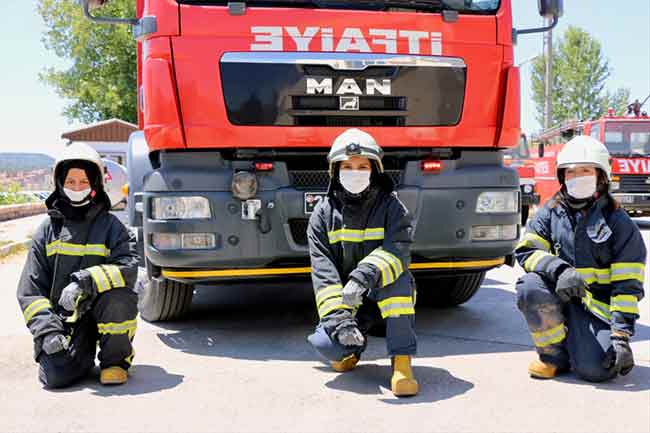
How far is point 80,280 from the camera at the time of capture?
3.67 meters

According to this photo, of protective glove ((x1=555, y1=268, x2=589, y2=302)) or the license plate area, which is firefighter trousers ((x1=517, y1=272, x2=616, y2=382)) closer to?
protective glove ((x1=555, y1=268, x2=589, y2=302))

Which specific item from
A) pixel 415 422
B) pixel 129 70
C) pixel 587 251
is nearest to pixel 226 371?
pixel 415 422

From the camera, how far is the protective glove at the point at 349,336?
358 cm

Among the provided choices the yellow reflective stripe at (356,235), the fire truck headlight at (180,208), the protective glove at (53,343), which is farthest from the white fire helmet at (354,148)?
the protective glove at (53,343)

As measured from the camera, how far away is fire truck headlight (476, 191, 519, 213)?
15.6ft

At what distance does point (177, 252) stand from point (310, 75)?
136 centimetres

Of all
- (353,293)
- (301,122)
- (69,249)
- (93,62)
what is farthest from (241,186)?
(93,62)

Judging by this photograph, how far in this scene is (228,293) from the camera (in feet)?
22.8

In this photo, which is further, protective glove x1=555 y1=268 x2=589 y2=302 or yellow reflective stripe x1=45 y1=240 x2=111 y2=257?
yellow reflective stripe x1=45 y1=240 x2=111 y2=257

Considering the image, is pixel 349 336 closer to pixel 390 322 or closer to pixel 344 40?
pixel 390 322

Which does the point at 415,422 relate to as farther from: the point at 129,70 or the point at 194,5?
the point at 129,70

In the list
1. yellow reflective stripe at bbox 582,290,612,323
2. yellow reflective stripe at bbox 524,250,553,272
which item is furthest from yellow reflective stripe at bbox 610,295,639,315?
yellow reflective stripe at bbox 524,250,553,272

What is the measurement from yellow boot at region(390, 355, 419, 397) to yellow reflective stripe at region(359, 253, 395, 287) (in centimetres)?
38

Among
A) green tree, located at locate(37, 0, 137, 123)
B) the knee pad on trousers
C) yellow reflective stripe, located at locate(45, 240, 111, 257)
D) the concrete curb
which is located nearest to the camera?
the knee pad on trousers
